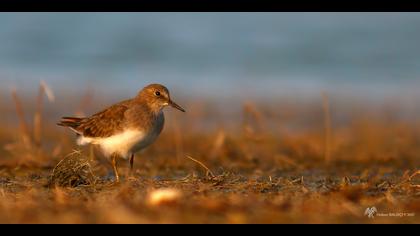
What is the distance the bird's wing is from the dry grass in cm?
47

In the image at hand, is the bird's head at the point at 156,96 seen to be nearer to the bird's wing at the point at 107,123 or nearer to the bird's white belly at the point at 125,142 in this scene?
the bird's wing at the point at 107,123

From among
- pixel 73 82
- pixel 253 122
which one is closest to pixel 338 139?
pixel 253 122

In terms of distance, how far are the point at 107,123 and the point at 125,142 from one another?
0.45 meters

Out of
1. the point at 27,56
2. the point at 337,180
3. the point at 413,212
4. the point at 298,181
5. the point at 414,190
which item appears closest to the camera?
the point at 413,212

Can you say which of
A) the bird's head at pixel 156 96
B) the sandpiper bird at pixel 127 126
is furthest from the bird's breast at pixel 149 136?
the bird's head at pixel 156 96

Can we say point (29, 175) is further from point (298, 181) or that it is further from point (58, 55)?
point (58, 55)

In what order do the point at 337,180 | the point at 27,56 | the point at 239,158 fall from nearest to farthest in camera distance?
the point at 337,180, the point at 239,158, the point at 27,56

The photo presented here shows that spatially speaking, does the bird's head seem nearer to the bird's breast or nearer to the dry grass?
the bird's breast

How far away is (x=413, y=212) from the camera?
219 inches

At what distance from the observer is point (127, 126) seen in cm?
842

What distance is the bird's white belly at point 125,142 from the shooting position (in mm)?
8312

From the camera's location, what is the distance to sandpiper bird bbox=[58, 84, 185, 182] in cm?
836

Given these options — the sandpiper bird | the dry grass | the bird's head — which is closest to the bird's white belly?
the sandpiper bird
